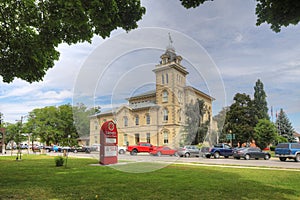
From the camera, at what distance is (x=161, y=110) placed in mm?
5219

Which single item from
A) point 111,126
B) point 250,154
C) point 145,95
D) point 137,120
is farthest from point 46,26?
point 250,154

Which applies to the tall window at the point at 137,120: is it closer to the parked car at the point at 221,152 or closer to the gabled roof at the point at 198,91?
the gabled roof at the point at 198,91

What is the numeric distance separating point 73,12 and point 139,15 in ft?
7.36

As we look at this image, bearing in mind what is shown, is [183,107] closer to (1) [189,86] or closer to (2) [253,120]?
(1) [189,86]

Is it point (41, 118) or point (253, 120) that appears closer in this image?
point (253, 120)

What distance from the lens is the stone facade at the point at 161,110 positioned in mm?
5230

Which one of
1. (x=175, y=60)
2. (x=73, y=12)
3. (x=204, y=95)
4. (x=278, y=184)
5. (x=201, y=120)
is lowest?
(x=278, y=184)

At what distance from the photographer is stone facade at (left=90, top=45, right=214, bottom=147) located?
5230 mm

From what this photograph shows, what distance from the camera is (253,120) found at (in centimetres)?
5094

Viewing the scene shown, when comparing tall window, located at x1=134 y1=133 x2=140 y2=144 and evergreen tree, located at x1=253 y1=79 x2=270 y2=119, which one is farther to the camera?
evergreen tree, located at x1=253 y1=79 x2=270 y2=119

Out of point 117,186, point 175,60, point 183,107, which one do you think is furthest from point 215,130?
point 117,186

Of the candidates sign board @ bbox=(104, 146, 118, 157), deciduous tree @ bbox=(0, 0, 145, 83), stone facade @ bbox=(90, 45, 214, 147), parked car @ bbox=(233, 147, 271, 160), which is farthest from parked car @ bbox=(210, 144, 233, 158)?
stone facade @ bbox=(90, 45, 214, 147)

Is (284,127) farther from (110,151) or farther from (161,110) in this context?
(161,110)

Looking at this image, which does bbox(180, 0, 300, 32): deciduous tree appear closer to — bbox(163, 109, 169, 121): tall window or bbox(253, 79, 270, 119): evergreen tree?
bbox(163, 109, 169, 121): tall window
